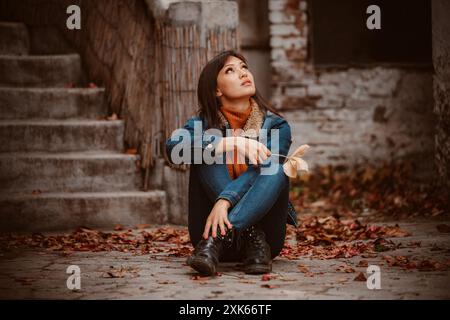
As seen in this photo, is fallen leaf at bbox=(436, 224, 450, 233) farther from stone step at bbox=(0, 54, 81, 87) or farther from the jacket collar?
stone step at bbox=(0, 54, 81, 87)

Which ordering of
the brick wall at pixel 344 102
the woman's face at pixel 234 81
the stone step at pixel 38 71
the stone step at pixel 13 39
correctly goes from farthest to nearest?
the brick wall at pixel 344 102 → the stone step at pixel 13 39 → the stone step at pixel 38 71 → the woman's face at pixel 234 81

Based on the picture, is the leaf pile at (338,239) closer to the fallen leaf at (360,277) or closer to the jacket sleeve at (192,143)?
the fallen leaf at (360,277)

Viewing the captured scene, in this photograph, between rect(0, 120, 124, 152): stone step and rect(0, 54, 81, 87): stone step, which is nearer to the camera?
rect(0, 120, 124, 152): stone step

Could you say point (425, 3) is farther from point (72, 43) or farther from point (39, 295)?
point (39, 295)

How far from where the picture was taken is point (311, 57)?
7.71m


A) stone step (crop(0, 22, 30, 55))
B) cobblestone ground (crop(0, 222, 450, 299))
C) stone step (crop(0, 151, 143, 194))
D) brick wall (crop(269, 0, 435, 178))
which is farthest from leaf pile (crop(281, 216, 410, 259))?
stone step (crop(0, 22, 30, 55))

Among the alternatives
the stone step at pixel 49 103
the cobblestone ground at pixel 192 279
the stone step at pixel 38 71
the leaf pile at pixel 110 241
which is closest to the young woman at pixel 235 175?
the cobblestone ground at pixel 192 279

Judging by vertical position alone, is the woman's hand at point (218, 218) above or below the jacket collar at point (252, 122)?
below

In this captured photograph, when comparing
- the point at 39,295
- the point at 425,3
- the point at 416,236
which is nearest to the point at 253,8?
the point at 425,3

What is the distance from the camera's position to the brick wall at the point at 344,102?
763 centimetres

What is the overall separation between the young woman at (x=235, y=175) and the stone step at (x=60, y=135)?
1.99m

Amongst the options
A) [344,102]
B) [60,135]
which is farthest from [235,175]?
[344,102]

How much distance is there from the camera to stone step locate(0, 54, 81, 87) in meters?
5.93

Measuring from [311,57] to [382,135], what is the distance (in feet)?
3.81
